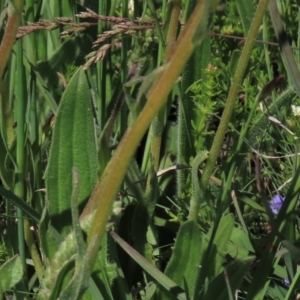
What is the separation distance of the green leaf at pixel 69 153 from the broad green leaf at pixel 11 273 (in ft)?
0.40

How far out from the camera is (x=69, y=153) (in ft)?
4.06

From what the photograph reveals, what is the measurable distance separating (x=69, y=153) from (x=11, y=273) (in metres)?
0.25

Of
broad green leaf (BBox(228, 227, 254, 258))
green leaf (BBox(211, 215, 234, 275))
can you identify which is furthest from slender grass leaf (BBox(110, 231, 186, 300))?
broad green leaf (BBox(228, 227, 254, 258))

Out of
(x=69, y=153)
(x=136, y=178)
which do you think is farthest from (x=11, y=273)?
(x=136, y=178)

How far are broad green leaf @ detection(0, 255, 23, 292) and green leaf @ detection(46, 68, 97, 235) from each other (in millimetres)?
123

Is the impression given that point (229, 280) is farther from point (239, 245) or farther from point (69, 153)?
point (69, 153)

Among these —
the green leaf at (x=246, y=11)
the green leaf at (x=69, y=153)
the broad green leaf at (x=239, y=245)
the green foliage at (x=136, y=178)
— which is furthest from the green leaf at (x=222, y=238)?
the green leaf at (x=246, y=11)

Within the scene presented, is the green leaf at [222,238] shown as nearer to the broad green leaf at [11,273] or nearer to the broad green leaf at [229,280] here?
the broad green leaf at [229,280]

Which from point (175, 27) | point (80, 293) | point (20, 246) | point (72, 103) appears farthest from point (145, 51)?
point (80, 293)

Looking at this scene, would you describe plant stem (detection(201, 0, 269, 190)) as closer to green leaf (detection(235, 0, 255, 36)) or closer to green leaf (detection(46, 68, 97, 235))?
green leaf (detection(46, 68, 97, 235))

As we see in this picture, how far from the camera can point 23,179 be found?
4.22 feet

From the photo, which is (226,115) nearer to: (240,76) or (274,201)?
(240,76)

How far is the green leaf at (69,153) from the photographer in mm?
1219

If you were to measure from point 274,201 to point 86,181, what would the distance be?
0.48m
